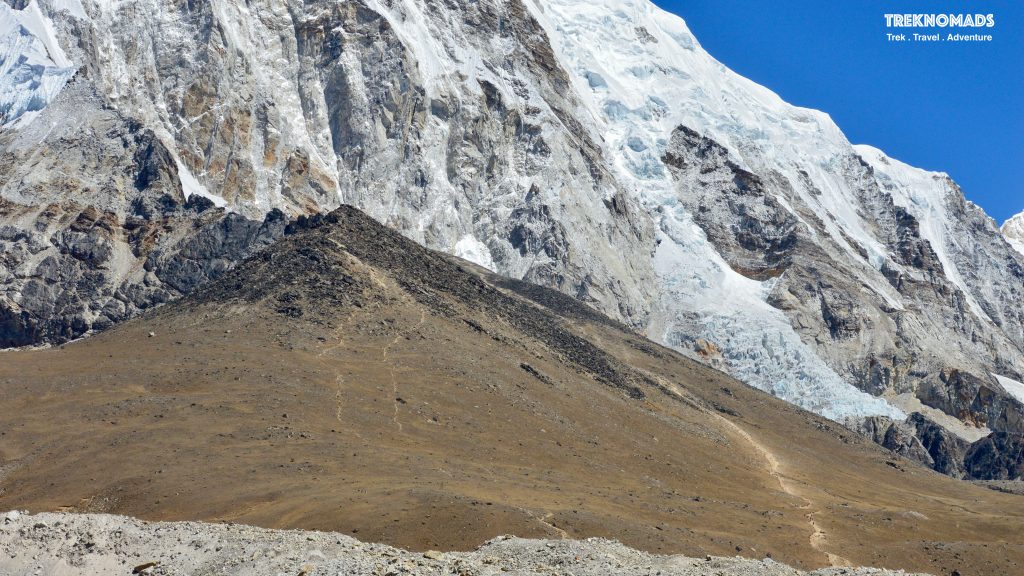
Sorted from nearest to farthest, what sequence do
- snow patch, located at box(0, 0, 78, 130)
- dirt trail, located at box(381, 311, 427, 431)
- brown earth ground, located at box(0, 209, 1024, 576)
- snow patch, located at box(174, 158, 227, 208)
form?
brown earth ground, located at box(0, 209, 1024, 576), dirt trail, located at box(381, 311, 427, 431), snow patch, located at box(174, 158, 227, 208), snow patch, located at box(0, 0, 78, 130)

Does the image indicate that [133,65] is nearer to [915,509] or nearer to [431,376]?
[431,376]

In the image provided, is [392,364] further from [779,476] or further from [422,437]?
[779,476]

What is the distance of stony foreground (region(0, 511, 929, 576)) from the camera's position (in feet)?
140

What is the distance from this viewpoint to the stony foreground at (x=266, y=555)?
42812 mm

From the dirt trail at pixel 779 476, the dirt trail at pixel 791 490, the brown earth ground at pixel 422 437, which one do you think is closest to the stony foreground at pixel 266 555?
the brown earth ground at pixel 422 437

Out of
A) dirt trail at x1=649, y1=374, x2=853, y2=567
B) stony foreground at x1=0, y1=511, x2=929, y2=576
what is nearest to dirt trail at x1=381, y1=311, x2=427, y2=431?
dirt trail at x1=649, y1=374, x2=853, y2=567

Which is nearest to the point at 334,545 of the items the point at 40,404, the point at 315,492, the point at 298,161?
the point at 315,492

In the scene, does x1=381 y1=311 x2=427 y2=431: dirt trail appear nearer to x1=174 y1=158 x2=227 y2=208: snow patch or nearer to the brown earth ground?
the brown earth ground

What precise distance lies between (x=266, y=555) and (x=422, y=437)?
4603 cm

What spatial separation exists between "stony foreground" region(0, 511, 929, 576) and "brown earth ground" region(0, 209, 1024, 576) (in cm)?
1255

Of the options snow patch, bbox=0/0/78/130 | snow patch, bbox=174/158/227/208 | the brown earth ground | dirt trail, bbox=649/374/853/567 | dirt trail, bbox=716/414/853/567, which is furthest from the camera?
snow patch, bbox=0/0/78/130

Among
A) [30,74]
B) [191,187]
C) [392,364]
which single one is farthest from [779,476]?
[30,74]

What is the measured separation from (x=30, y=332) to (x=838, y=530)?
11382 cm

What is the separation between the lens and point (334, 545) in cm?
4562
